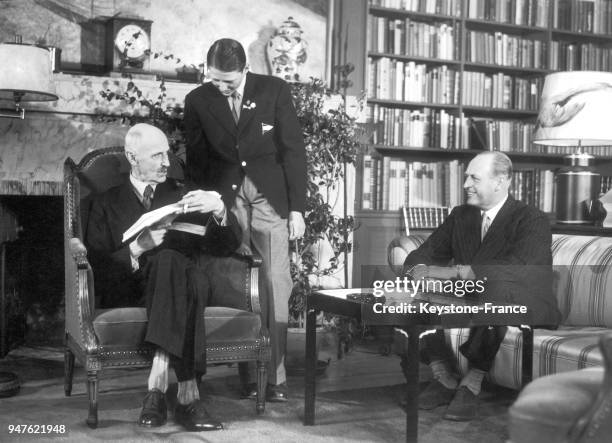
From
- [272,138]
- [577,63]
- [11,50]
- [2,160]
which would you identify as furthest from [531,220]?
[577,63]

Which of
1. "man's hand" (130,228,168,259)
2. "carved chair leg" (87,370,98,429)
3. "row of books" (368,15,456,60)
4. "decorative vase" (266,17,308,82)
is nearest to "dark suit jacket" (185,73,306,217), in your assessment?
"man's hand" (130,228,168,259)

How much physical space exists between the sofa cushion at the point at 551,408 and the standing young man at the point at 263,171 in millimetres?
2104

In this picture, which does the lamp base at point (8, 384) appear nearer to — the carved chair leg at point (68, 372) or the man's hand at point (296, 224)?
the carved chair leg at point (68, 372)

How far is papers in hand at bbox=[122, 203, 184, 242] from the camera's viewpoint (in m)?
2.99

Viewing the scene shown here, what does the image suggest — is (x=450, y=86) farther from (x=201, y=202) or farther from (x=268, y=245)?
(x=201, y=202)

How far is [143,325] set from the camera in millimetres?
2994

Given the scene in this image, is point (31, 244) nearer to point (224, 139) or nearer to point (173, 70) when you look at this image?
point (173, 70)

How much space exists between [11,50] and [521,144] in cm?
359

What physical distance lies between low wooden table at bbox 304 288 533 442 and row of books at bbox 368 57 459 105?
265 cm

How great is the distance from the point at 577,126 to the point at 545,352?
1.33 m

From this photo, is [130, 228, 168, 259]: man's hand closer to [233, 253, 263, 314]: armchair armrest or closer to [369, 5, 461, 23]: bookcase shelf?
[233, 253, 263, 314]: armchair armrest

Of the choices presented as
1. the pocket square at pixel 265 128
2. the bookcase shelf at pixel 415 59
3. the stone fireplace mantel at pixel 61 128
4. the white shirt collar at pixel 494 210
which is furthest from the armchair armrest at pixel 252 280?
the bookcase shelf at pixel 415 59

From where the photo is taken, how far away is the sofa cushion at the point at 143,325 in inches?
116

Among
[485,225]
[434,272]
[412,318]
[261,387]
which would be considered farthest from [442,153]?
[412,318]
